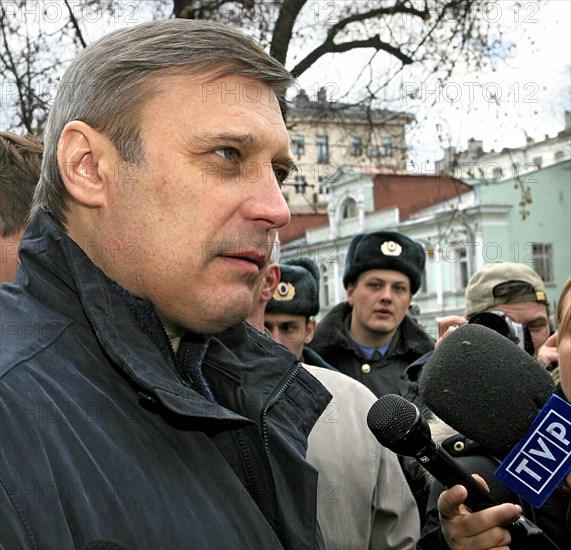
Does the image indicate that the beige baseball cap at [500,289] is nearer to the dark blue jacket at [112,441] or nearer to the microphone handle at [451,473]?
the microphone handle at [451,473]

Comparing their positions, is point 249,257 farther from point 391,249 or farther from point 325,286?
point 325,286

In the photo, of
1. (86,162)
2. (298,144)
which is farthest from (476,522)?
(298,144)

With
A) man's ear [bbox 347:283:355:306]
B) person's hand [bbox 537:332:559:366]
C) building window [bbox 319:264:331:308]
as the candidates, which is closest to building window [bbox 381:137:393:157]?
man's ear [bbox 347:283:355:306]

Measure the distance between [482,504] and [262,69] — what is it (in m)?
1.00

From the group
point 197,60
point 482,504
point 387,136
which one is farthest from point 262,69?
point 387,136

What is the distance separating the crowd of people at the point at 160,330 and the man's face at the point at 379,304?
8.44 ft

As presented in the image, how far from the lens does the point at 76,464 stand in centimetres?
122

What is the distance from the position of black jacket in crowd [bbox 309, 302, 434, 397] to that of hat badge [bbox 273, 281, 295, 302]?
1.51ft

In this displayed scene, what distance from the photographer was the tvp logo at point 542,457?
5.54ft

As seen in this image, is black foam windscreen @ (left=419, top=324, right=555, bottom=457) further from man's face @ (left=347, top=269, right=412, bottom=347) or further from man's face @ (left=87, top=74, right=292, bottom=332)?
man's face @ (left=347, top=269, right=412, bottom=347)

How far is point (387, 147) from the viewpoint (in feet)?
29.1

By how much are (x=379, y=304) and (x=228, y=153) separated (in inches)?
122

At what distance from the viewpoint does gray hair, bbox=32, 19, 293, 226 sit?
1520 mm

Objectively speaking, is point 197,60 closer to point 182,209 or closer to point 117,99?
point 117,99
